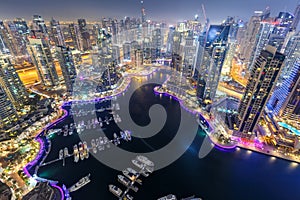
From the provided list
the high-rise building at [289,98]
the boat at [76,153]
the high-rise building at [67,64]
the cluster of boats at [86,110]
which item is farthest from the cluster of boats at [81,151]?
the high-rise building at [289,98]

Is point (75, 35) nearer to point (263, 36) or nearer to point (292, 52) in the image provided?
point (263, 36)

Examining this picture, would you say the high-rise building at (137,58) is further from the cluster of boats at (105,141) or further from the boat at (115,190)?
the boat at (115,190)

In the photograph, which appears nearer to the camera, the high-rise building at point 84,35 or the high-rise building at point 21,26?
the high-rise building at point 21,26

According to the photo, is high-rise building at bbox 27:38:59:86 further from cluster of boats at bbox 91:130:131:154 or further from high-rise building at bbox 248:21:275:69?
high-rise building at bbox 248:21:275:69

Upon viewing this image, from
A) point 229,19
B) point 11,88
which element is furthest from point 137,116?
point 229,19

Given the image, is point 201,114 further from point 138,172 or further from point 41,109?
point 41,109

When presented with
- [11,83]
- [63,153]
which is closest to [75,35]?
[11,83]
